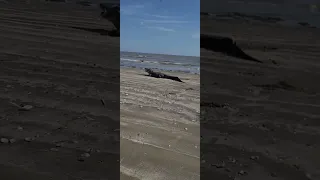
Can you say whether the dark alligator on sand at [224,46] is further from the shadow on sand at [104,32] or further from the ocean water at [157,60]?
the shadow on sand at [104,32]

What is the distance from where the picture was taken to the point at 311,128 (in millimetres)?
1217

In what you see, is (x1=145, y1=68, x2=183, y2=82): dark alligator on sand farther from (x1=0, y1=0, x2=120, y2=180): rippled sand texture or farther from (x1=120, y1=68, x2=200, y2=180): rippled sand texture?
(x1=0, y1=0, x2=120, y2=180): rippled sand texture

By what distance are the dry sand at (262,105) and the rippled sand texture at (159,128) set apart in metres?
0.04

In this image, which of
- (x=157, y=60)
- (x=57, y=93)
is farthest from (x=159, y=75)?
(x=57, y=93)

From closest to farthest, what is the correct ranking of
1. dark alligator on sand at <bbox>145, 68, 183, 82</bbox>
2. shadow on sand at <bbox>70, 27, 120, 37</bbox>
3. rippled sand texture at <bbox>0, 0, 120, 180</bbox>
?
rippled sand texture at <bbox>0, 0, 120, 180</bbox>
shadow on sand at <bbox>70, 27, 120, 37</bbox>
dark alligator on sand at <bbox>145, 68, 183, 82</bbox>

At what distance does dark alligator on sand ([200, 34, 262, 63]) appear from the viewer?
4.23 ft

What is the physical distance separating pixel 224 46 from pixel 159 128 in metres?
0.40

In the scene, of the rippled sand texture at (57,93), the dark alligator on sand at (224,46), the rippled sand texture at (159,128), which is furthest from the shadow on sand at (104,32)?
the dark alligator on sand at (224,46)

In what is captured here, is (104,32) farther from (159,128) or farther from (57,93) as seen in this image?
(159,128)

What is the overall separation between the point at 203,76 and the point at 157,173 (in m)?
0.41

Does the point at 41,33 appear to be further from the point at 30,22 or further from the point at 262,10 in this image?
the point at 262,10

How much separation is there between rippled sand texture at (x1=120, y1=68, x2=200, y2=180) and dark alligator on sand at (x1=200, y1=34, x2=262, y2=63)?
0.46ft

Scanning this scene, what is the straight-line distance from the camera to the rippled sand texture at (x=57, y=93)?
42.9 inches

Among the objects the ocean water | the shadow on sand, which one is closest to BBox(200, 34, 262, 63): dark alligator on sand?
the ocean water
